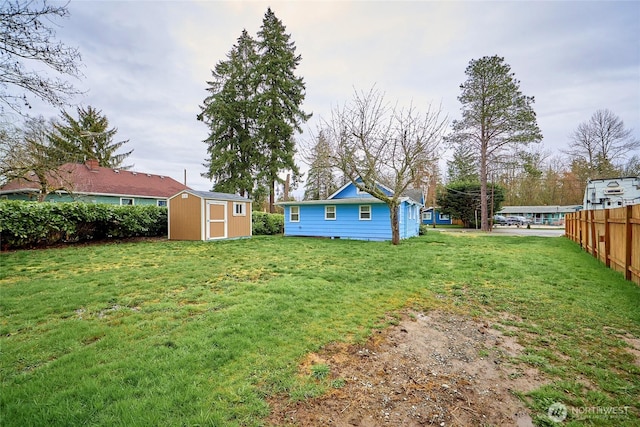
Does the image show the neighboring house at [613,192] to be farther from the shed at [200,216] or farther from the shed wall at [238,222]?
the shed at [200,216]

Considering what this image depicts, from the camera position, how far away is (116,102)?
1606cm

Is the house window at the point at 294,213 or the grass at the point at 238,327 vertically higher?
the house window at the point at 294,213

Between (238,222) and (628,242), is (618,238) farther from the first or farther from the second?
(238,222)

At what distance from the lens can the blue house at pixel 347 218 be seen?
15055mm

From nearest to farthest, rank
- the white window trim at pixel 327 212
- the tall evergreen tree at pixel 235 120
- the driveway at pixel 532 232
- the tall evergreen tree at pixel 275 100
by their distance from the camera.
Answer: the white window trim at pixel 327 212, the driveway at pixel 532 232, the tall evergreen tree at pixel 275 100, the tall evergreen tree at pixel 235 120

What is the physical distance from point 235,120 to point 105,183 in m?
10.6

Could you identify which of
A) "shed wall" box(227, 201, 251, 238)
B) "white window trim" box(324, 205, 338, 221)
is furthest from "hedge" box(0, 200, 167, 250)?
"white window trim" box(324, 205, 338, 221)

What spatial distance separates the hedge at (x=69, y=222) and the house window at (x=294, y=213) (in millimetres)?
7090

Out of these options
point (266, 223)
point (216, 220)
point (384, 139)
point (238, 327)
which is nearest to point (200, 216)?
point (216, 220)

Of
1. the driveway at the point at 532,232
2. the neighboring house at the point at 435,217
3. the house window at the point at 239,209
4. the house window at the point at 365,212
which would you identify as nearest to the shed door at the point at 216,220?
the house window at the point at 239,209

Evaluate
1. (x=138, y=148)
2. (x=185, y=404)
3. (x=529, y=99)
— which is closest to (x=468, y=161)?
(x=529, y=99)

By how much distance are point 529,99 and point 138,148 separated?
33843 millimetres

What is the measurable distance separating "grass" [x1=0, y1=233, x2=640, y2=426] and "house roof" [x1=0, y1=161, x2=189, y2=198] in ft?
42.9

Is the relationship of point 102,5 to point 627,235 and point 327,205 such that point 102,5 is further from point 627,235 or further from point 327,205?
point 627,235
